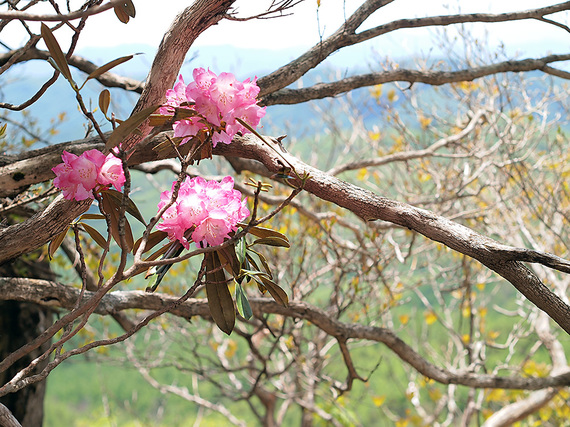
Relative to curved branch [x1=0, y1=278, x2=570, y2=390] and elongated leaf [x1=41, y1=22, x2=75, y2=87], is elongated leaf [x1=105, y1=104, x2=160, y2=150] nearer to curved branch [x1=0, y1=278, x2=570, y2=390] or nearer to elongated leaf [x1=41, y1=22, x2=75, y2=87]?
elongated leaf [x1=41, y1=22, x2=75, y2=87]

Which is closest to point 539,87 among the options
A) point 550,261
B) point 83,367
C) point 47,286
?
point 550,261

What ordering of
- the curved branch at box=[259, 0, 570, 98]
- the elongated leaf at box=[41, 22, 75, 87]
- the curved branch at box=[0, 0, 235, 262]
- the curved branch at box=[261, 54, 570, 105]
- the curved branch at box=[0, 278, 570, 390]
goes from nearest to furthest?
the elongated leaf at box=[41, 22, 75, 87] → the curved branch at box=[0, 0, 235, 262] → the curved branch at box=[0, 278, 570, 390] → the curved branch at box=[259, 0, 570, 98] → the curved branch at box=[261, 54, 570, 105]

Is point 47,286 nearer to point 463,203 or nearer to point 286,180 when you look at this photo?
point 286,180

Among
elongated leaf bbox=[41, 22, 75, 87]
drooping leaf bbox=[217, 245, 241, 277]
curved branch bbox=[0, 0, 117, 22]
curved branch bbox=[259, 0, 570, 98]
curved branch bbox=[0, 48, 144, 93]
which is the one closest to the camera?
curved branch bbox=[0, 0, 117, 22]

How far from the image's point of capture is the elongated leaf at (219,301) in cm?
92

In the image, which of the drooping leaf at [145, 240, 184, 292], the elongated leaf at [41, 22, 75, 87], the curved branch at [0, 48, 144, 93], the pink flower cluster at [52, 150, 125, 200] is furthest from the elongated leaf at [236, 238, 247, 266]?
the curved branch at [0, 48, 144, 93]

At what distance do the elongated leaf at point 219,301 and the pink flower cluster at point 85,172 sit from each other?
0.23 meters

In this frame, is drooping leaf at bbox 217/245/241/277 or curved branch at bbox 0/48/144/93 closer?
drooping leaf at bbox 217/245/241/277

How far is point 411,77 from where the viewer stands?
1.78m

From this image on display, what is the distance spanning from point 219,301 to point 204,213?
197 millimetres

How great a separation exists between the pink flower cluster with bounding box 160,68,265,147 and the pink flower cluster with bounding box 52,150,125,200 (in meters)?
0.12

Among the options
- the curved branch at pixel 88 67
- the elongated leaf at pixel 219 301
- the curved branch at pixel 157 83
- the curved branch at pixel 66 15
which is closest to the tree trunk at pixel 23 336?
the curved branch at pixel 88 67

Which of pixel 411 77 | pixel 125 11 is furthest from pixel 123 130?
pixel 411 77

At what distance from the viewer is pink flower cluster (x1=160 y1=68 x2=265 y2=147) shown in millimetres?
765
